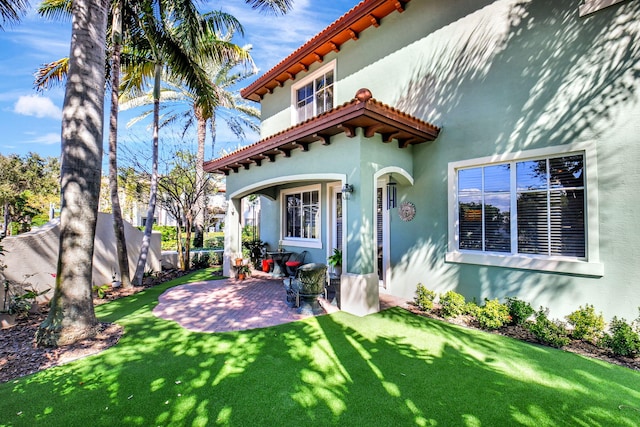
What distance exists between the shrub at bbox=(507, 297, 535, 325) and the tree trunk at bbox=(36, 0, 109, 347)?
883 cm

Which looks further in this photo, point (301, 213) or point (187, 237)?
A: point (187, 237)

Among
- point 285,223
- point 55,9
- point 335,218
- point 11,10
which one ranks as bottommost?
point 285,223

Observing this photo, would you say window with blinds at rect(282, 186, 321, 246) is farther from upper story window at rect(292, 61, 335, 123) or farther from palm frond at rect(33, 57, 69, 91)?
palm frond at rect(33, 57, 69, 91)

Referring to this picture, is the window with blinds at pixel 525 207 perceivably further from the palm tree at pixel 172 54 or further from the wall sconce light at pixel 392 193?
the palm tree at pixel 172 54

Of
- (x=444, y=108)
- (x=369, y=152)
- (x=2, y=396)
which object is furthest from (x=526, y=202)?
(x=2, y=396)

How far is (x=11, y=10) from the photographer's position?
7629mm

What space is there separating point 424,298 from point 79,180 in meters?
8.20

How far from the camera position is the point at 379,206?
9.33 metres

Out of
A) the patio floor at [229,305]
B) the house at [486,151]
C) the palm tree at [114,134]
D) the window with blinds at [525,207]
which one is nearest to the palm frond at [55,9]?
the palm tree at [114,134]

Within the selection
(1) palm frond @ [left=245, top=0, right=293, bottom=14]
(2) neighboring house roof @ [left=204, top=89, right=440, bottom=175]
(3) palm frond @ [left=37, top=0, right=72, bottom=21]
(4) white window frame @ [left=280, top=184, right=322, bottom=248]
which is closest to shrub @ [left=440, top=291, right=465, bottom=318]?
(2) neighboring house roof @ [left=204, top=89, right=440, bottom=175]

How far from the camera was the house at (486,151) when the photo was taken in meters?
5.45

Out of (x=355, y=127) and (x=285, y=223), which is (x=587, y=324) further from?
(x=285, y=223)

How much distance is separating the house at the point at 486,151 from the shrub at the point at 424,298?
38 cm

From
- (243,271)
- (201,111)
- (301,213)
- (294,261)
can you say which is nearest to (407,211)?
(301,213)
